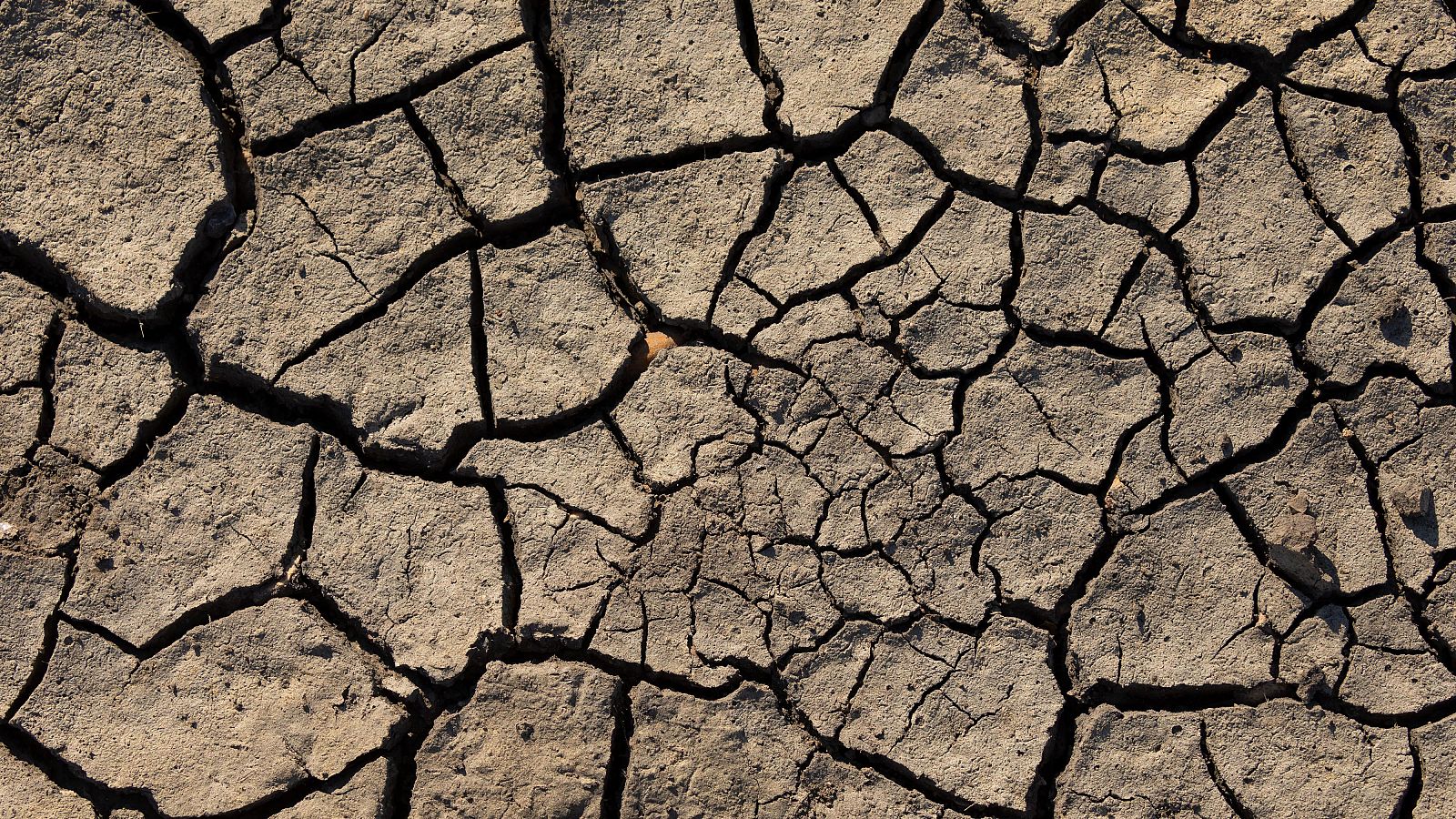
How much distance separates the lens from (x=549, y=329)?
2.62 m

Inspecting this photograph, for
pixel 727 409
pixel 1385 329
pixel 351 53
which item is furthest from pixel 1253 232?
pixel 351 53

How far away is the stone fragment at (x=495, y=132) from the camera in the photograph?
2.65 m

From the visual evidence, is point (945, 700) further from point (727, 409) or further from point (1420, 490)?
point (1420, 490)

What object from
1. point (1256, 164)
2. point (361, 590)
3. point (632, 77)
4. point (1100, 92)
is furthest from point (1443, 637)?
point (361, 590)

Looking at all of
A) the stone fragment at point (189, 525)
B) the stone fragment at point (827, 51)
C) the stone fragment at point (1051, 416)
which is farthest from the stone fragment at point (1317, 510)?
the stone fragment at point (189, 525)

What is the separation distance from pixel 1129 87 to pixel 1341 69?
58cm

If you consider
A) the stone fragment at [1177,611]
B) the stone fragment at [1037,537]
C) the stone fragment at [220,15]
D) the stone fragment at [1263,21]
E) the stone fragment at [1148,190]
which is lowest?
the stone fragment at [1177,611]

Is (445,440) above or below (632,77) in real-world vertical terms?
below

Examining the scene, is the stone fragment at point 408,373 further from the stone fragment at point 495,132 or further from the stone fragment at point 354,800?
the stone fragment at point 354,800

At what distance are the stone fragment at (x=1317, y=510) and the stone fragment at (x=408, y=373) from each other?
2085 millimetres

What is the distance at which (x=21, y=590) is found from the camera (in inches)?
101

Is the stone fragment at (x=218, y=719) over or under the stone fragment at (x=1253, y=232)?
under

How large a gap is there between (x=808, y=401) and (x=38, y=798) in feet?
7.43

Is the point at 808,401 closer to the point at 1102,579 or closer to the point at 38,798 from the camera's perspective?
the point at 1102,579
